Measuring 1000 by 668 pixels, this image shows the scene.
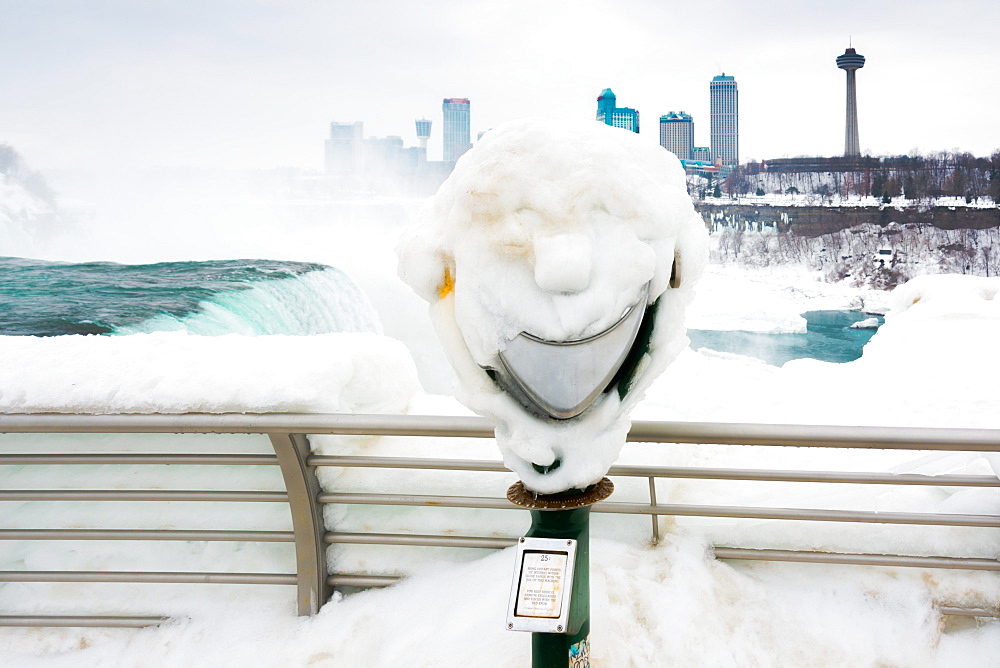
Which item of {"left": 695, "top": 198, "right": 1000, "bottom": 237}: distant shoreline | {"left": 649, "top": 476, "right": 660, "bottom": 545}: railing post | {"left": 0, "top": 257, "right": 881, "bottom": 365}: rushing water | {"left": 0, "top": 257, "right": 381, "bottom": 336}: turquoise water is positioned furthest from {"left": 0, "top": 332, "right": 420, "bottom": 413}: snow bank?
{"left": 695, "top": 198, "right": 1000, "bottom": 237}: distant shoreline

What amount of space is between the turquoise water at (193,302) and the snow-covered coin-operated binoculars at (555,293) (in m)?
4.99

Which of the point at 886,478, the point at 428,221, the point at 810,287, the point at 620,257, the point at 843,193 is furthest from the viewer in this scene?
the point at 810,287

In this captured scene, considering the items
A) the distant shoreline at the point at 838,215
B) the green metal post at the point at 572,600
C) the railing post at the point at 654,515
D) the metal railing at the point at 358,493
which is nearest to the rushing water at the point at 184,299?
the metal railing at the point at 358,493

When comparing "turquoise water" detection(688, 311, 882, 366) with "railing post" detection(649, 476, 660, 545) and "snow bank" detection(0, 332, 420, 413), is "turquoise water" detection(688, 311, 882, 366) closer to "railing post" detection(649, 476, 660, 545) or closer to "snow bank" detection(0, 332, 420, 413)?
"railing post" detection(649, 476, 660, 545)

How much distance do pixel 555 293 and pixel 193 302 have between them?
251 inches

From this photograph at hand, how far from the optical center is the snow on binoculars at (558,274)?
37.1 inches

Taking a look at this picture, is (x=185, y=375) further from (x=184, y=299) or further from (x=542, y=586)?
(x=184, y=299)

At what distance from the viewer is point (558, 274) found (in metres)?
0.90

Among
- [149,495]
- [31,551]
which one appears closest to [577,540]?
[149,495]

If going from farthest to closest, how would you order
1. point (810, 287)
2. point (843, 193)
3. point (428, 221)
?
point (810, 287) → point (843, 193) → point (428, 221)

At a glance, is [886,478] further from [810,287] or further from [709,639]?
[810,287]

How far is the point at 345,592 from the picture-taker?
1.66 m

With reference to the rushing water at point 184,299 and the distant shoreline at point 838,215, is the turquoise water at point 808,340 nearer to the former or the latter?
the distant shoreline at point 838,215

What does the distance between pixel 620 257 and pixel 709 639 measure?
897 millimetres
